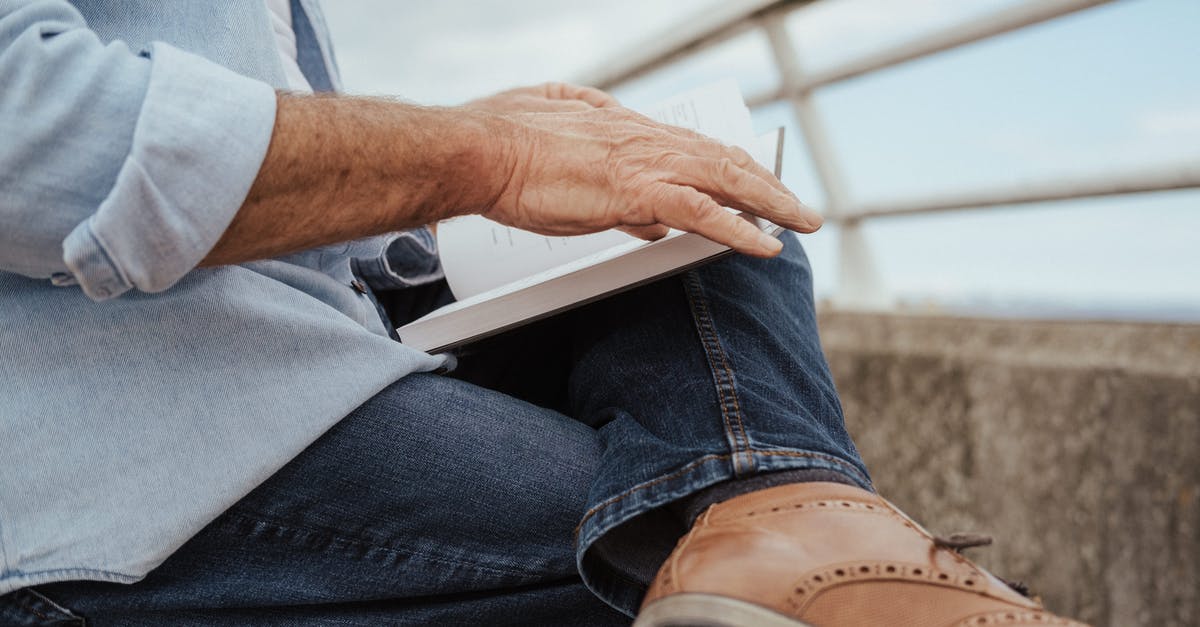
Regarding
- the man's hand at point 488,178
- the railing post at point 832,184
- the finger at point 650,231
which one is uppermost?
the man's hand at point 488,178

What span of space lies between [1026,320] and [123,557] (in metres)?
1.53

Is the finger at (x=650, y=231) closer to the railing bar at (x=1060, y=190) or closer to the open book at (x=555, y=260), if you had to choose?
the open book at (x=555, y=260)

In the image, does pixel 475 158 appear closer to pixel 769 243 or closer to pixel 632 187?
pixel 632 187

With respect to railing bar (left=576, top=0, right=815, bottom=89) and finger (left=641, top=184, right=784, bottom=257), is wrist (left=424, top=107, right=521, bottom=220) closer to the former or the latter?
finger (left=641, top=184, right=784, bottom=257)

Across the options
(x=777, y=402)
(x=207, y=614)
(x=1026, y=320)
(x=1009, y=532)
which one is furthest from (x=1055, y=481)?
(x=207, y=614)

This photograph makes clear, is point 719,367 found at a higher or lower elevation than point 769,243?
lower

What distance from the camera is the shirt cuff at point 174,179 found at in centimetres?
53

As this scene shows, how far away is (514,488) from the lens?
0.76 m

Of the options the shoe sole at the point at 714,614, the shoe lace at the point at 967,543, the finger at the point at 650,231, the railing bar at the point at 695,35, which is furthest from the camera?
A: the railing bar at the point at 695,35

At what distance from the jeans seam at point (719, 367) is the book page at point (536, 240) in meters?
0.13

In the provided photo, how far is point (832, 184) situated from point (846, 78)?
35 cm

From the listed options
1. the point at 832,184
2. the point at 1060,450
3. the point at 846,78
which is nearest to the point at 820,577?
the point at 1060,450

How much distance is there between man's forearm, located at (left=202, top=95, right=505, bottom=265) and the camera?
0.61 meters

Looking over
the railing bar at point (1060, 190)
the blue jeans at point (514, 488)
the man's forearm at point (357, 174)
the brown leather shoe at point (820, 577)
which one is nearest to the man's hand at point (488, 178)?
the man's forearm at point (357, 174)
